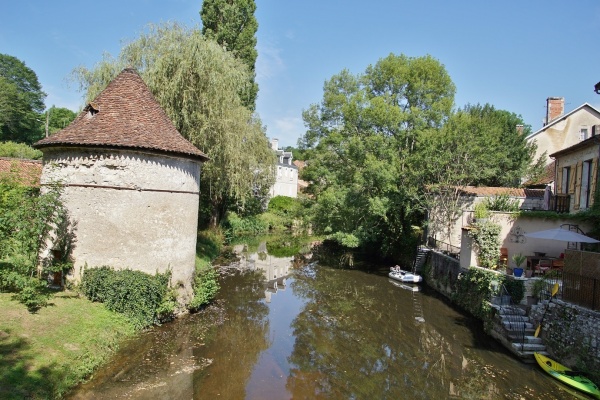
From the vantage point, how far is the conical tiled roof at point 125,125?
12.5 m

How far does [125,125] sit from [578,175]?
19.3 meters

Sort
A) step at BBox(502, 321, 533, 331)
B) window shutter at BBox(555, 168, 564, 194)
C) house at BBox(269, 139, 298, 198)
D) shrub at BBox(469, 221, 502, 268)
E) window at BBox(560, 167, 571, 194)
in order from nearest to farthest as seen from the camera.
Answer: step at BBox(502, 321, 533, 331) < shrub at BBox(469, 221, 502, 268) < window at BBox(560, 167, 571, 194) < window shutter at BBox(555, 168, 564, 194) < house at BBox(269, 139, 298, 198)

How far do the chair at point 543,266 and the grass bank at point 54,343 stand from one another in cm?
1521

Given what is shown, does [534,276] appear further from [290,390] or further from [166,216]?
[166,216]

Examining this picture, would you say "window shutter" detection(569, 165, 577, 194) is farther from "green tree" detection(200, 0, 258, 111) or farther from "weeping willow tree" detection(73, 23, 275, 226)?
"green tree" detection(200, 0, 258, 111)

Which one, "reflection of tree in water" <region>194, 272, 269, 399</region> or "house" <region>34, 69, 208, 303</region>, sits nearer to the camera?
"reflection of tree in water" <region>194, 272, 269, 399</region>

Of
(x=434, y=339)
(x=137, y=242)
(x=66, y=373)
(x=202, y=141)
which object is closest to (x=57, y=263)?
(x=137, y=242)

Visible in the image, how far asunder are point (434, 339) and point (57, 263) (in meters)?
13.5

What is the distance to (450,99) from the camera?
26.2 meters

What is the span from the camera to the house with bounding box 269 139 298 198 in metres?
59.8

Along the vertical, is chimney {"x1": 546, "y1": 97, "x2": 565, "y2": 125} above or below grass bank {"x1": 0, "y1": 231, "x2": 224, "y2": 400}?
above

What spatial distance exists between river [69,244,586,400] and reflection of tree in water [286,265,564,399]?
32 millimetres

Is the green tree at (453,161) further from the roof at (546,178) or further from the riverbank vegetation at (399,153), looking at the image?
the roof at (546,178)

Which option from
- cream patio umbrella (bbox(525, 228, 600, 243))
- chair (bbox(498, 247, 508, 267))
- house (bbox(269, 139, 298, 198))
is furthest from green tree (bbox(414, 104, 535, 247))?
house (bbox(269, 139, 298, 198))
